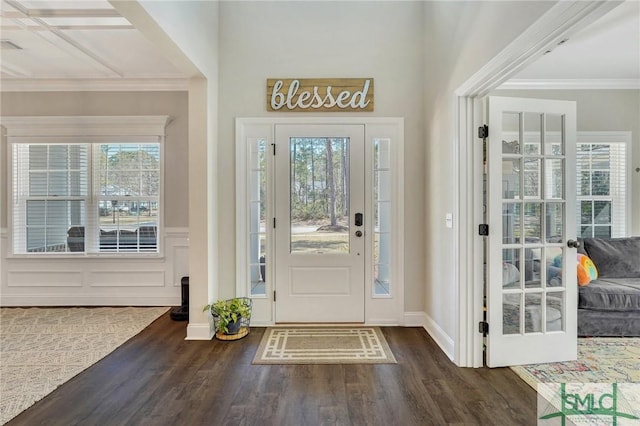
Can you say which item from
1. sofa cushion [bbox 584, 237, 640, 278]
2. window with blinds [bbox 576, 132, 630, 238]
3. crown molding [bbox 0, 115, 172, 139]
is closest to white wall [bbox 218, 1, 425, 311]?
crown molding [bbox 0, 115, 172, 139]

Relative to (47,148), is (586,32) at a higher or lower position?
higher

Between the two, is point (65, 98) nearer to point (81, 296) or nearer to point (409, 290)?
point (81, 296)

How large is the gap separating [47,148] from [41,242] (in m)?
1.18

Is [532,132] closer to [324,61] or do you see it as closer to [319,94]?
[319,94]

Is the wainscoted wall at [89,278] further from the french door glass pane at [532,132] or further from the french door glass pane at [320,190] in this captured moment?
the french door glass pane at [532,132]

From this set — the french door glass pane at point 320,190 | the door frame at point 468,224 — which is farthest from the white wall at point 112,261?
the door frame at point 468,224

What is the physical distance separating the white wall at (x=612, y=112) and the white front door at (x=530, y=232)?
1921 mm

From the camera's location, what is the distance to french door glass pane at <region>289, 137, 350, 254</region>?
3.44 metres

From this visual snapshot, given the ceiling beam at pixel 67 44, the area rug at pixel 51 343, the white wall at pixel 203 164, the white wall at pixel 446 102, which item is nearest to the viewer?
the white wall at pixel 446 102

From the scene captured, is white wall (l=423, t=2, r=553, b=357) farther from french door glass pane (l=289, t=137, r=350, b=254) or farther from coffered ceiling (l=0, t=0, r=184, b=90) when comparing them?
coffered ceiling (l=0, t=0, r=184, b=90)

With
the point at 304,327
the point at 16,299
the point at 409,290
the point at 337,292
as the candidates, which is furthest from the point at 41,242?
the point at 409,290

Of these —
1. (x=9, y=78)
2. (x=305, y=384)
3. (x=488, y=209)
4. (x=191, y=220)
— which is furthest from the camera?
(x=9, y=78)

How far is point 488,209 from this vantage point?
2.50m

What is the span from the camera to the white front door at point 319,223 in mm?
3430
